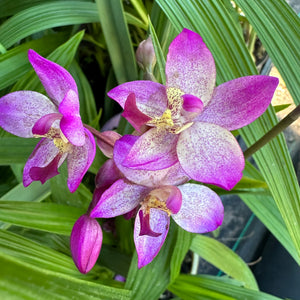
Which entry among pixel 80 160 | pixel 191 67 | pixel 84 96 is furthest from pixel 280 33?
pixel 84 96

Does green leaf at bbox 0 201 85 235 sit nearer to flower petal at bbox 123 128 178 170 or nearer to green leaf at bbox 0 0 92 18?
flower petal at bbox 123 128 178 170

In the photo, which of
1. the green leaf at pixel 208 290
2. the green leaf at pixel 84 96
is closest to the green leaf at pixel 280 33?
the green leaf at pixel 208 290

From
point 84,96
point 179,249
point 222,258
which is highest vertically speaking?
point 84,96

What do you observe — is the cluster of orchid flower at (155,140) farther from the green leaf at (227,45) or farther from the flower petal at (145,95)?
the green leaf at (227,45)

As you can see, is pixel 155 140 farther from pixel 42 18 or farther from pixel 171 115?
pixel 42 18

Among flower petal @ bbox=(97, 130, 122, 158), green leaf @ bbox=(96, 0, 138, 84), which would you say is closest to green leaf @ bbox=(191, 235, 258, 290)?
green leaf @ bbox=(96, 0, 138, 84)

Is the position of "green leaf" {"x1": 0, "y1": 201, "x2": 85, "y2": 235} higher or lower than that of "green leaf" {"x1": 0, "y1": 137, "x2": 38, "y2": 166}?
lower

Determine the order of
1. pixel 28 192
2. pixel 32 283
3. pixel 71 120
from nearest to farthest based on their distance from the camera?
pixel 32 283, pixel 71 120, pixel 28 192

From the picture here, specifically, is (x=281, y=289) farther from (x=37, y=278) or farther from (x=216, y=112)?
(x=37, y=278)
